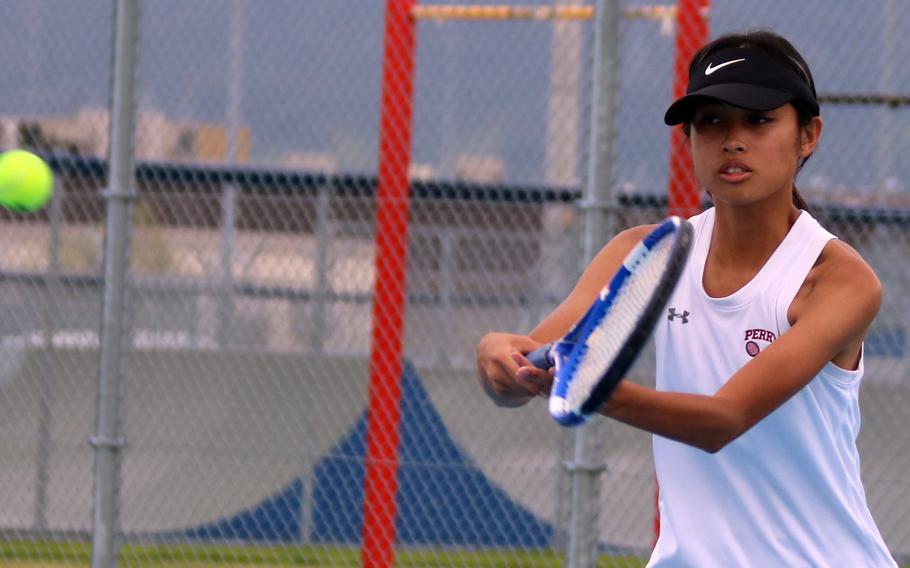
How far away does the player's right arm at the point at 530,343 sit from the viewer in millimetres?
2256

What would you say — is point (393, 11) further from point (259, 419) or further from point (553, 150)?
point (259, 419)

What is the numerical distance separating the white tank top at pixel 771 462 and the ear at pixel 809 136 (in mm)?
125

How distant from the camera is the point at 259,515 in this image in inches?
284

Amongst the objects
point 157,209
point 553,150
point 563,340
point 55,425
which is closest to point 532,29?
point 553,150

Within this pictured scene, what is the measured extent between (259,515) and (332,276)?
127cm

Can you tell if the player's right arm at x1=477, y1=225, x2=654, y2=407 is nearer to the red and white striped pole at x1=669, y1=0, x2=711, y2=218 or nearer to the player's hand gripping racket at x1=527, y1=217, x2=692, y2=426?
the player's hand gripping racket at x1=527, y1=217, x2=692, y2=426

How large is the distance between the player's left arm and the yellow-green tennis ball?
294cm

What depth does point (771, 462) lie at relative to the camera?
237 centimetres

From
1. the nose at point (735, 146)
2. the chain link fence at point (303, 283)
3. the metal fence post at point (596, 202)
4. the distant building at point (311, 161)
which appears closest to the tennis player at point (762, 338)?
the nose at point (735, 146)

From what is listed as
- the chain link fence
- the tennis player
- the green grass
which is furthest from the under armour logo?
the green grass

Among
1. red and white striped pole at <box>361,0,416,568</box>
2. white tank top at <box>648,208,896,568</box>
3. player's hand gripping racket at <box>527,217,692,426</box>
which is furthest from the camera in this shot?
red and white striped pole at <box>361,0,416,568</box>

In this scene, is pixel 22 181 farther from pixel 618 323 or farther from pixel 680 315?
pixel 618 323

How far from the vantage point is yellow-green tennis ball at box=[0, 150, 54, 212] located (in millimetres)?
4502

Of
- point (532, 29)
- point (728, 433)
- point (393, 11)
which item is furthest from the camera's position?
point (532, 29)
